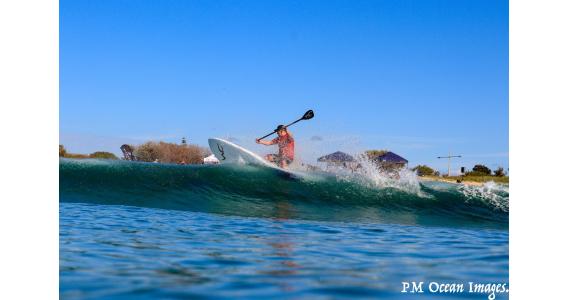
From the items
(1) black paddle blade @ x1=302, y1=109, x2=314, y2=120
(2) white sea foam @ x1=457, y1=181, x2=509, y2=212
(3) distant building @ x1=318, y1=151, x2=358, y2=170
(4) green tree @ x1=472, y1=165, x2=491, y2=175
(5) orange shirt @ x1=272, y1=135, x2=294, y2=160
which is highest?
(1) black paddle blade @ x1=302, y1=109, x2=314, y2=120

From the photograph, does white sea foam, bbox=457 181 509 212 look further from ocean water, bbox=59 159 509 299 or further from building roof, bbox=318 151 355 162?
building roof, bbox=318 151 355 162

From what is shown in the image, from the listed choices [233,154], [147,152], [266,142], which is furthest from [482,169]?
[147,152]

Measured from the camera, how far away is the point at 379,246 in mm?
4184

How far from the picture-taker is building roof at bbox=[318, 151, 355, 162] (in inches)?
409

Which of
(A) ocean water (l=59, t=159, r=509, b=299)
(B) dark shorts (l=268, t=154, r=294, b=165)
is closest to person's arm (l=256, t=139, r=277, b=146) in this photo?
(B) dark shorts (l=268, t=154, r=294, b=165)

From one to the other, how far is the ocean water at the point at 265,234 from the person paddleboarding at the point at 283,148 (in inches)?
18.4

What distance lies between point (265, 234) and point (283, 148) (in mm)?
5448

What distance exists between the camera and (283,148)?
33.1ft

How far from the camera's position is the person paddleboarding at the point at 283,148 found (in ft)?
32.9

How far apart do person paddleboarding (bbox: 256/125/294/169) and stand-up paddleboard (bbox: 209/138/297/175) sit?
0.22 meters
